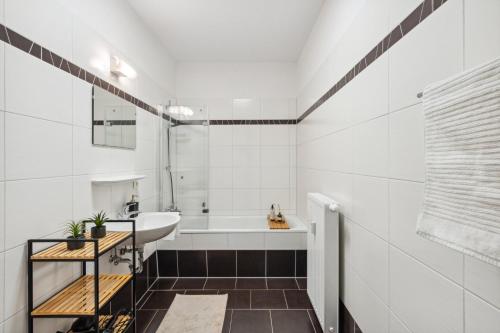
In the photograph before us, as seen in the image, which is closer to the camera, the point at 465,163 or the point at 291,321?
the point at 465,163

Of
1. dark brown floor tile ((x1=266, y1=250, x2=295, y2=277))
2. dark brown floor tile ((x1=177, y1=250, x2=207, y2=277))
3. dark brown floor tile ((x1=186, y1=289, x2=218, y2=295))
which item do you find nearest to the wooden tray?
dark brown floor tile ((x1=266, y1=250, x2=295, y2=277))

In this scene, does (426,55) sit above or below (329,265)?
above

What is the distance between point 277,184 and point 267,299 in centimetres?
157

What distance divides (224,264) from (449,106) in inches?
105

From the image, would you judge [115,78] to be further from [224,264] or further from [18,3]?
[224,264]

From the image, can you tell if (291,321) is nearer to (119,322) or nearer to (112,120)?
(119,322)

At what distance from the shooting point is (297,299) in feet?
8.02

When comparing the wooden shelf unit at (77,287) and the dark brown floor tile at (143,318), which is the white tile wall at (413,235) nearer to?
the wooden shelf unit at (77,287)

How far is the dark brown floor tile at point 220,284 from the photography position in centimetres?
266

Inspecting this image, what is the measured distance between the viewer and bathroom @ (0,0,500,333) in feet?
2.59

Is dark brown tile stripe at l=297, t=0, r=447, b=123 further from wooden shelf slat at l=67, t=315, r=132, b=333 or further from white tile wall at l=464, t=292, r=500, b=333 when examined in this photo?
wooden shelf slat at l=67, t=315, r=132, b=333

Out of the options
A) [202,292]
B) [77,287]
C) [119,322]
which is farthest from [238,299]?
[77,287]

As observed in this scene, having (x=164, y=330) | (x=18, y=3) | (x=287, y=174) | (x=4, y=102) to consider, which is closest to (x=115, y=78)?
(x=18, y=3)

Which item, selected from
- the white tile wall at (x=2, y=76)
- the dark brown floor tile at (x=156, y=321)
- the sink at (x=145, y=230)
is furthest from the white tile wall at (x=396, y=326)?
the white tile wall at (x=2, y=76)
